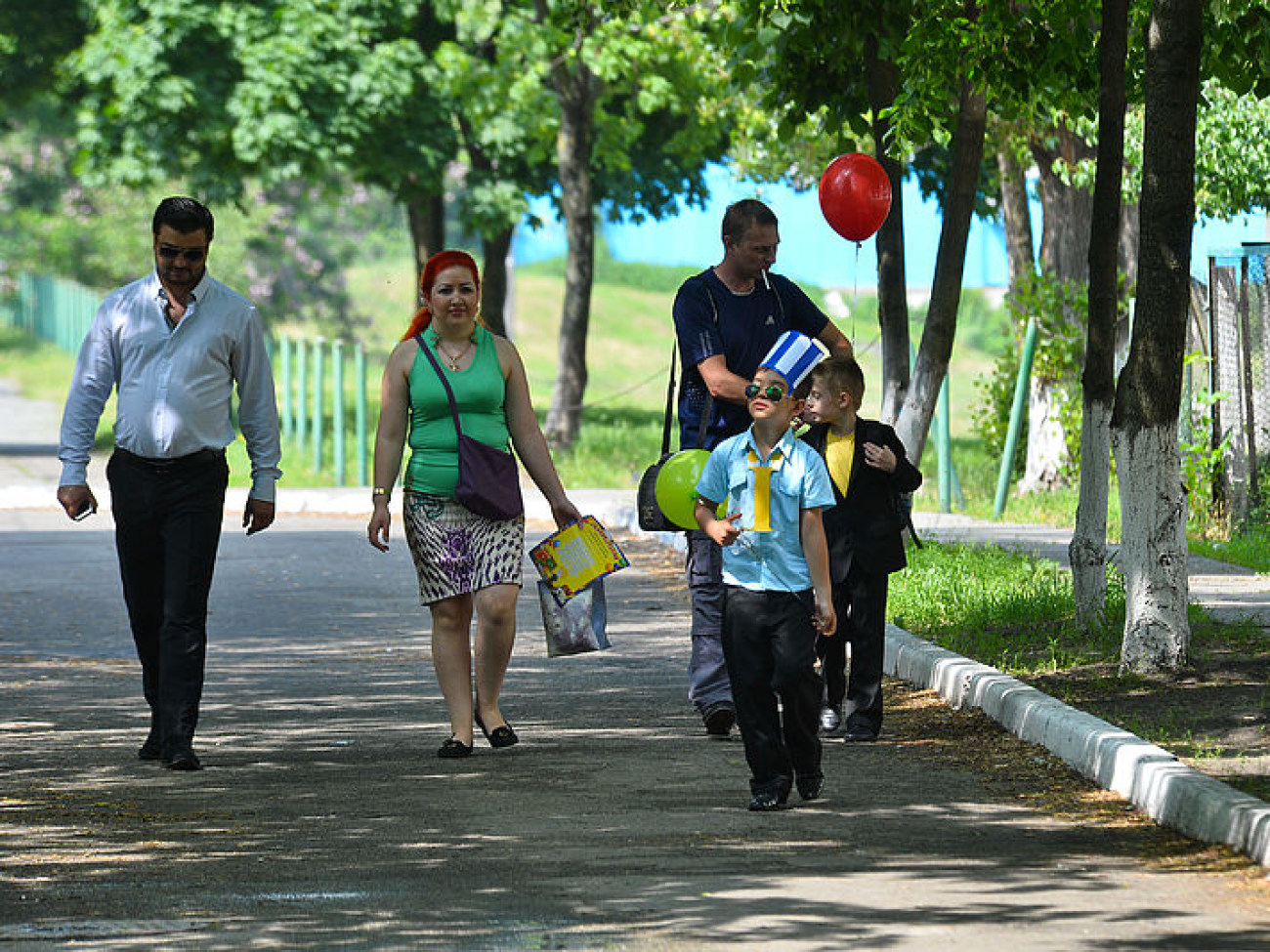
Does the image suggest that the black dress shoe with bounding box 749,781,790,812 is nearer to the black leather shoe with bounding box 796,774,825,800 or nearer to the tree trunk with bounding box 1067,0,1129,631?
the black leather shoe with bounding box 796,774,825,800

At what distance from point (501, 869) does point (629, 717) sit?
10.8 ft

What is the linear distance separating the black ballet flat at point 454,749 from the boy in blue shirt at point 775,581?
143cm

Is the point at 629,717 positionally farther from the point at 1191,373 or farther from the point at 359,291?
the point at 359,291

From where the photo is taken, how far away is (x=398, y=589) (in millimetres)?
15828

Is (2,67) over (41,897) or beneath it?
over

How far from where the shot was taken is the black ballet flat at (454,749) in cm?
871

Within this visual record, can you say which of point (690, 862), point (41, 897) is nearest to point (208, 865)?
point (41, 897)

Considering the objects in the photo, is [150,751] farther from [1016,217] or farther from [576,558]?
[1016,217]

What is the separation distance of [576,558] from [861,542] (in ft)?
3.47

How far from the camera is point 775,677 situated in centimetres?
759

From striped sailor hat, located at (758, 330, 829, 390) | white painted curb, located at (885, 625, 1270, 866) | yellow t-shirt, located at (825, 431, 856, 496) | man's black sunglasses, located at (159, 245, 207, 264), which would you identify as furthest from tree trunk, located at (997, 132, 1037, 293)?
striped sailor hat, located at (758, 330, 829, 390)

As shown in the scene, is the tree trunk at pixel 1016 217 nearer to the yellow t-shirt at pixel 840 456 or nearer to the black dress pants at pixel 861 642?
the black dress pants at pixel 861 642

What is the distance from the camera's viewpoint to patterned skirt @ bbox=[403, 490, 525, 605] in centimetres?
878

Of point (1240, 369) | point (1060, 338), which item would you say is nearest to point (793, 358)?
point (1240, 369)
